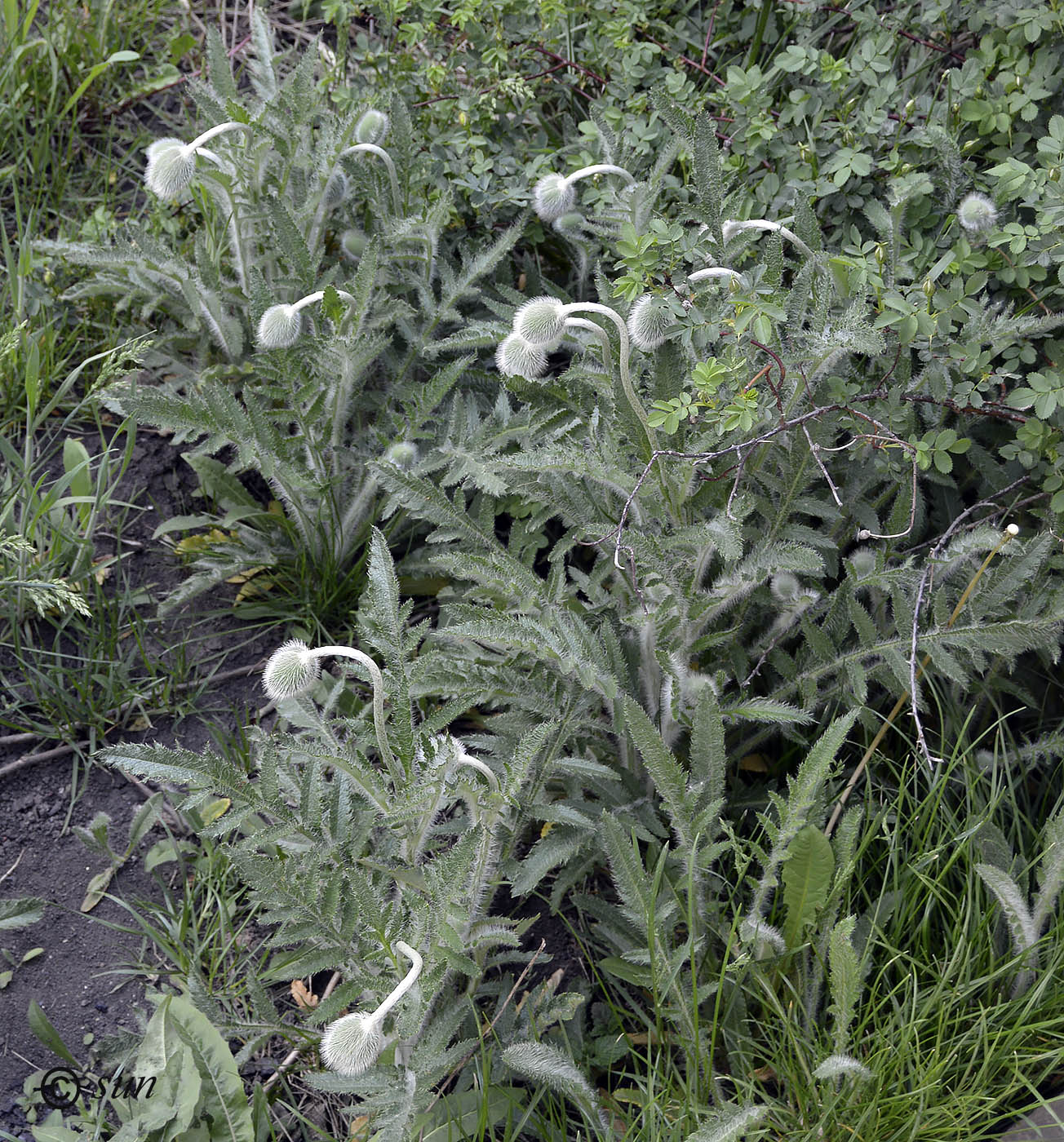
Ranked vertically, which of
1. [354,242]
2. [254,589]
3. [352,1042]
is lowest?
[254,589]

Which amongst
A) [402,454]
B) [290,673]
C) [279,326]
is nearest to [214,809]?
[290,673]

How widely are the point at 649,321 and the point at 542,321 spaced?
23 centimetres

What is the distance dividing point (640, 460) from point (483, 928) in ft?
3.25

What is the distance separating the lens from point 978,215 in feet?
7.75

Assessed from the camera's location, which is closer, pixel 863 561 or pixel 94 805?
pixel 863 561

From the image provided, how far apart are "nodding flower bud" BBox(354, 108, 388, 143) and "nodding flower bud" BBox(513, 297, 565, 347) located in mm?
1105

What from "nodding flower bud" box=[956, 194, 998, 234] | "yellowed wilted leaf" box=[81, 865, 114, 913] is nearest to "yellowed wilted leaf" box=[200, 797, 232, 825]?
"yellowed wilted leaf" box=[81, 865, 114, 913]

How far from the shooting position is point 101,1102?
7.04ft

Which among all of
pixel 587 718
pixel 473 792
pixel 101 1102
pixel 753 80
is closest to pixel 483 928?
pixel 473 792

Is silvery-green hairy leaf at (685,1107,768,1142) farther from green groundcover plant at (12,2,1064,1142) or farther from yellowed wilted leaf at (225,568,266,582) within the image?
yellowed wilted leaf at (225,568,266,582)

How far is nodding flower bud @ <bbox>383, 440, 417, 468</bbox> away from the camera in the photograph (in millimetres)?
2768

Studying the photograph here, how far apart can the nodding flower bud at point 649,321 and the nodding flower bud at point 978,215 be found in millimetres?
708

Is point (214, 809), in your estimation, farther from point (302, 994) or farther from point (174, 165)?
point (174, 165)

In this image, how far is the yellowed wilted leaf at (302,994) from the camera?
2.38 meters
